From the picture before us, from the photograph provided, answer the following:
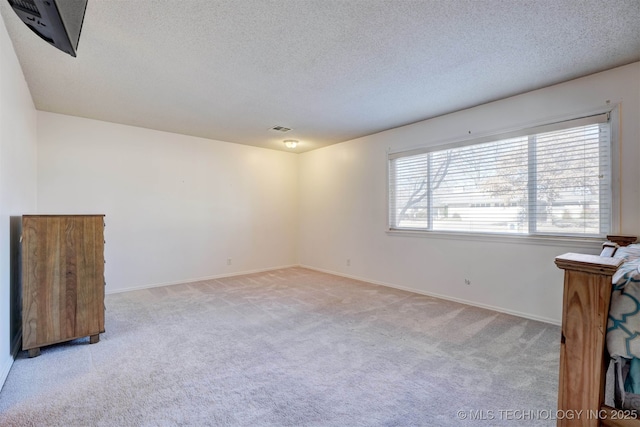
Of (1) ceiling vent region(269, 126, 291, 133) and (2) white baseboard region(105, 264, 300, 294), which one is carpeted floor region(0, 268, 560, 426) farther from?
(1) ceiling vent region(269, 126, 291, 133)

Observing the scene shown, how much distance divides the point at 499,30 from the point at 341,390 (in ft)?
9.04

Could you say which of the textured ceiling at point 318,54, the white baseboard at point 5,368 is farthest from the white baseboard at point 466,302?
the white baseboard at point 5,368

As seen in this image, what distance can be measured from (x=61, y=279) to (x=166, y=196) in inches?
96.6

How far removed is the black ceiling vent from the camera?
1213 millimetres

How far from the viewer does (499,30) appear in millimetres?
2100

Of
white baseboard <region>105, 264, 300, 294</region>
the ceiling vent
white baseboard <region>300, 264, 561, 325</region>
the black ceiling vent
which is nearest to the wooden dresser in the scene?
the black ceiling vent

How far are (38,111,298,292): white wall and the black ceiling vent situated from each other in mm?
3269

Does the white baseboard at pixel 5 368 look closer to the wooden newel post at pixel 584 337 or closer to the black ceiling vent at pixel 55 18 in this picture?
the black ceiling vent at pixel 55 18

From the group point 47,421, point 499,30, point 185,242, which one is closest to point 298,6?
A: point 499,30

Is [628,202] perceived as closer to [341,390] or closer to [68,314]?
[341,390]

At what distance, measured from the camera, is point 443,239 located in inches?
156

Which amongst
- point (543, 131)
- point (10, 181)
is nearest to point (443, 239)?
point (543, 131)

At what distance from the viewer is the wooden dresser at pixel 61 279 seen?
2314mm

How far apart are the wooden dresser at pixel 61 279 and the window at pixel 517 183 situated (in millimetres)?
3812
